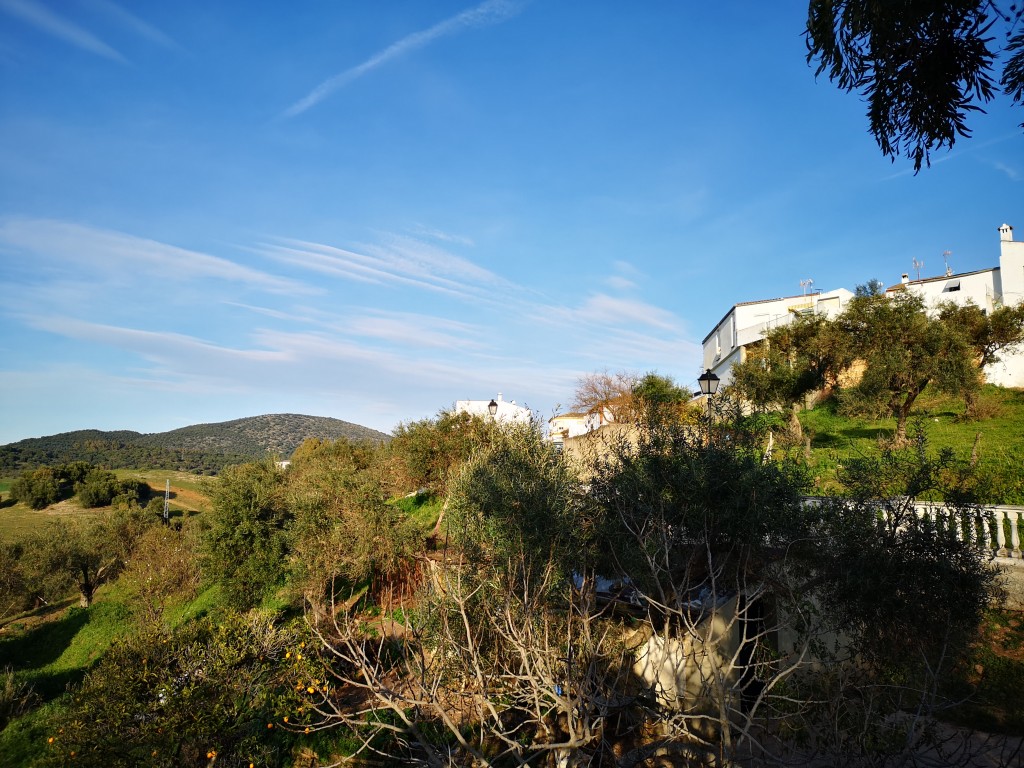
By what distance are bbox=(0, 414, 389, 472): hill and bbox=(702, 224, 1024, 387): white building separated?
57790mm

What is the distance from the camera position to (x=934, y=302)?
32500 mm

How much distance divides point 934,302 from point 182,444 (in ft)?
376

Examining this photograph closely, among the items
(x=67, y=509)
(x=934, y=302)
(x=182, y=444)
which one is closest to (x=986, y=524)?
(x=934, y=302)

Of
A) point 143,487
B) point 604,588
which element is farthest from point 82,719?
point 143,487

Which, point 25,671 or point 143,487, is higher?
point 143,487

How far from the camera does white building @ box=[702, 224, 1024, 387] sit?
2902cm

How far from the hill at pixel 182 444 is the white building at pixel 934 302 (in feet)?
190

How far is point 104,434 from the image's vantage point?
376 ft

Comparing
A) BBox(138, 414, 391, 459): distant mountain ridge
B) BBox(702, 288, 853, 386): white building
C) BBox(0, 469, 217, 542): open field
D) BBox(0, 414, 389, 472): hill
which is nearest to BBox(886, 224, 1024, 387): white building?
BBox(702, 288, 853, 386): white building

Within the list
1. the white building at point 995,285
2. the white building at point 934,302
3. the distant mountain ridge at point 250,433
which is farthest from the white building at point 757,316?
the distant mountain ridge at point 250,433

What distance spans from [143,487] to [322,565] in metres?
54.1

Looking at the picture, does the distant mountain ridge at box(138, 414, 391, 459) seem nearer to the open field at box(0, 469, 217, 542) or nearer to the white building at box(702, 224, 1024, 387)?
the open field at box(0, 469, 217, 542)

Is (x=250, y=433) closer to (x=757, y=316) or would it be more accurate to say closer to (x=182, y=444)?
(x=182, y=444)

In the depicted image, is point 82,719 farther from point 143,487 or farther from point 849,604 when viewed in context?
point 143,487
